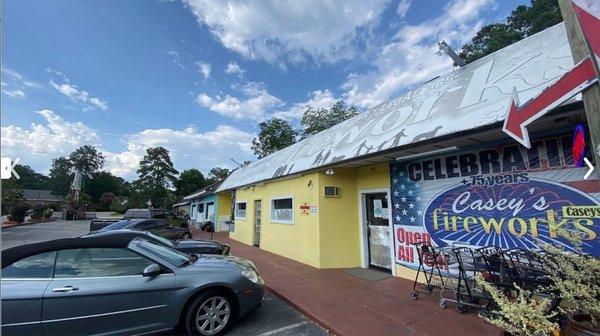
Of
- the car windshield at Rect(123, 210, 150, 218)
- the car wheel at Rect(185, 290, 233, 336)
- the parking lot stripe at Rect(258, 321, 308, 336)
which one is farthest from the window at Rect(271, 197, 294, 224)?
the car windshield at Rect(123, 210, 150, 218)

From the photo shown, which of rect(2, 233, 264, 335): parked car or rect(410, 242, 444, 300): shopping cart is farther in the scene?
rect(410, 242, 444, 300): shopping cart

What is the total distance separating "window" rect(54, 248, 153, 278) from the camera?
387cm

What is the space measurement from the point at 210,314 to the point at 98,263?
5.39 ft

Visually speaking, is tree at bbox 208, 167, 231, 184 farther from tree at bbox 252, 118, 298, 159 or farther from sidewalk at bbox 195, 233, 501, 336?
sidewalk at bbox 195, 233, 501, 336

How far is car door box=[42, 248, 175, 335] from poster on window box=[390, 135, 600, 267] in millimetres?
4972

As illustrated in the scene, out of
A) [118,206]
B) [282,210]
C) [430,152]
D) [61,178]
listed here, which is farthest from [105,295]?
[61,178]

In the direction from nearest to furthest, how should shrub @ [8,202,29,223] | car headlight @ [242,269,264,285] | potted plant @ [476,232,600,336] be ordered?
1. potted plant @ [476,232,600,336]
2. car headlight @ [242,269,264,285]
3. shrub @ [8,202,29,223]

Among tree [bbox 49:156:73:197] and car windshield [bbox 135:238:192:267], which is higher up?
tree [bbox 49:156:73:197]

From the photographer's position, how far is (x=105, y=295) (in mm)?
3803

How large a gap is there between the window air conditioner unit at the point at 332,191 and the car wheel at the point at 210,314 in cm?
459

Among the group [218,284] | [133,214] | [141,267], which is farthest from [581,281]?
[133,214]

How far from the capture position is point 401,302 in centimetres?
544

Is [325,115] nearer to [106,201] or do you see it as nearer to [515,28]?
[515,28]

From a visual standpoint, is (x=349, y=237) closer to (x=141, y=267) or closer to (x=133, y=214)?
(x=141, y=267)
